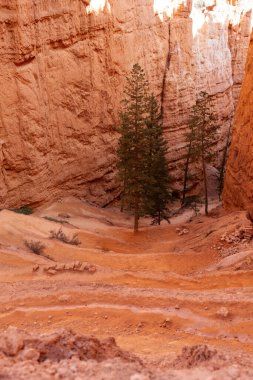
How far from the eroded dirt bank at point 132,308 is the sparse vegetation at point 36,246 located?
0.79ft

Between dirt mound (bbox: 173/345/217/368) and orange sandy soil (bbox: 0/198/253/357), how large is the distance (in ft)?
5.80

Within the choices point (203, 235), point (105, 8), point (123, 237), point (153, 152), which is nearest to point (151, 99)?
point (153, 152)

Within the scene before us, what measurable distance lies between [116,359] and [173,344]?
10.4 ft

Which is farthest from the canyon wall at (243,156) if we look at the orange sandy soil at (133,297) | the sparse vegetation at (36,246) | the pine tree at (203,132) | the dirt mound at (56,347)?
the dirt mound at (56,347)

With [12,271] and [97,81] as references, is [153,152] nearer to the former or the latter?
[97,81]

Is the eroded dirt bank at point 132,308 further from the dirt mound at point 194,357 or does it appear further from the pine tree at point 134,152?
the pine tree at point 134,152

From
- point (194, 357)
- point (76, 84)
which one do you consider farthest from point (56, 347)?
point (76, 84)

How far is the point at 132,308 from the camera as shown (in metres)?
8.67

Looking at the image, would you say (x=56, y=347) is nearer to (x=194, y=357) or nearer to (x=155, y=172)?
(x=194, y=357)

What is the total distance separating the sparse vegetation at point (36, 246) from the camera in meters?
13.8

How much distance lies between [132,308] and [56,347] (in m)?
4.44

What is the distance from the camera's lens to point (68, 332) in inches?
185

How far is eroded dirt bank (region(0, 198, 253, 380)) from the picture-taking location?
13.6ft

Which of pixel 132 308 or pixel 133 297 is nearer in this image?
pixel 132 308
